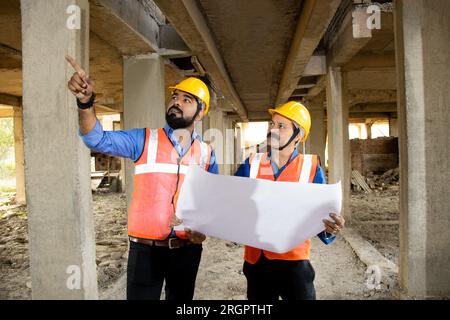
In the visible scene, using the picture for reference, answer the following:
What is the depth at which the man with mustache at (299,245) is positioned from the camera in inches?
84.4

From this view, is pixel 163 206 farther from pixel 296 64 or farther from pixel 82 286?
pixel 296 64

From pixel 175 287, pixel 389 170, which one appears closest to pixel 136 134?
pixel 175 287

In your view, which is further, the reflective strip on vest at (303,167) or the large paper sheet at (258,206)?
the reflective strip on vest at (303,167)

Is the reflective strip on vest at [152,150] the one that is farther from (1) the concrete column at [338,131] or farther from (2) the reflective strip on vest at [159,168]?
(1) the concrete column at [338,131]

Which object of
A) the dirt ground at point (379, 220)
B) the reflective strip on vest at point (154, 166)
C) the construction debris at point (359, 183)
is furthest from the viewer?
the construction debris at point (359, 183)

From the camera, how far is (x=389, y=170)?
624 inches

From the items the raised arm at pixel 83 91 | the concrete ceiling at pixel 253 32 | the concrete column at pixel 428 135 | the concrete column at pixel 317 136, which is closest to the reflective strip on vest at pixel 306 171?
the raised arm at pixel 83 91

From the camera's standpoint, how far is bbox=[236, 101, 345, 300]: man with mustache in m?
2.14

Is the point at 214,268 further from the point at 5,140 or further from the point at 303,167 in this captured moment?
the point at 5,140

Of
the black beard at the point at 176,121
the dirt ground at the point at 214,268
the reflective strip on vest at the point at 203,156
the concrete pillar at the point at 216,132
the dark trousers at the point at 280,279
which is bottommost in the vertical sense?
the dirt ground at the point at 214,268

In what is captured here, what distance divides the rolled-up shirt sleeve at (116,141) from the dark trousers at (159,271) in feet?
2.08

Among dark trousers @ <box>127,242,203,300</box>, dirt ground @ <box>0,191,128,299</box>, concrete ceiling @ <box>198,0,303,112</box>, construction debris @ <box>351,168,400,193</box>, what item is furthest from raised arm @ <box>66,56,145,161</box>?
construction debris @ <box>351,168,400,193</box>

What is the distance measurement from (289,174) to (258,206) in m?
0.56

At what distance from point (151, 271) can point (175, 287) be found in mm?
226
